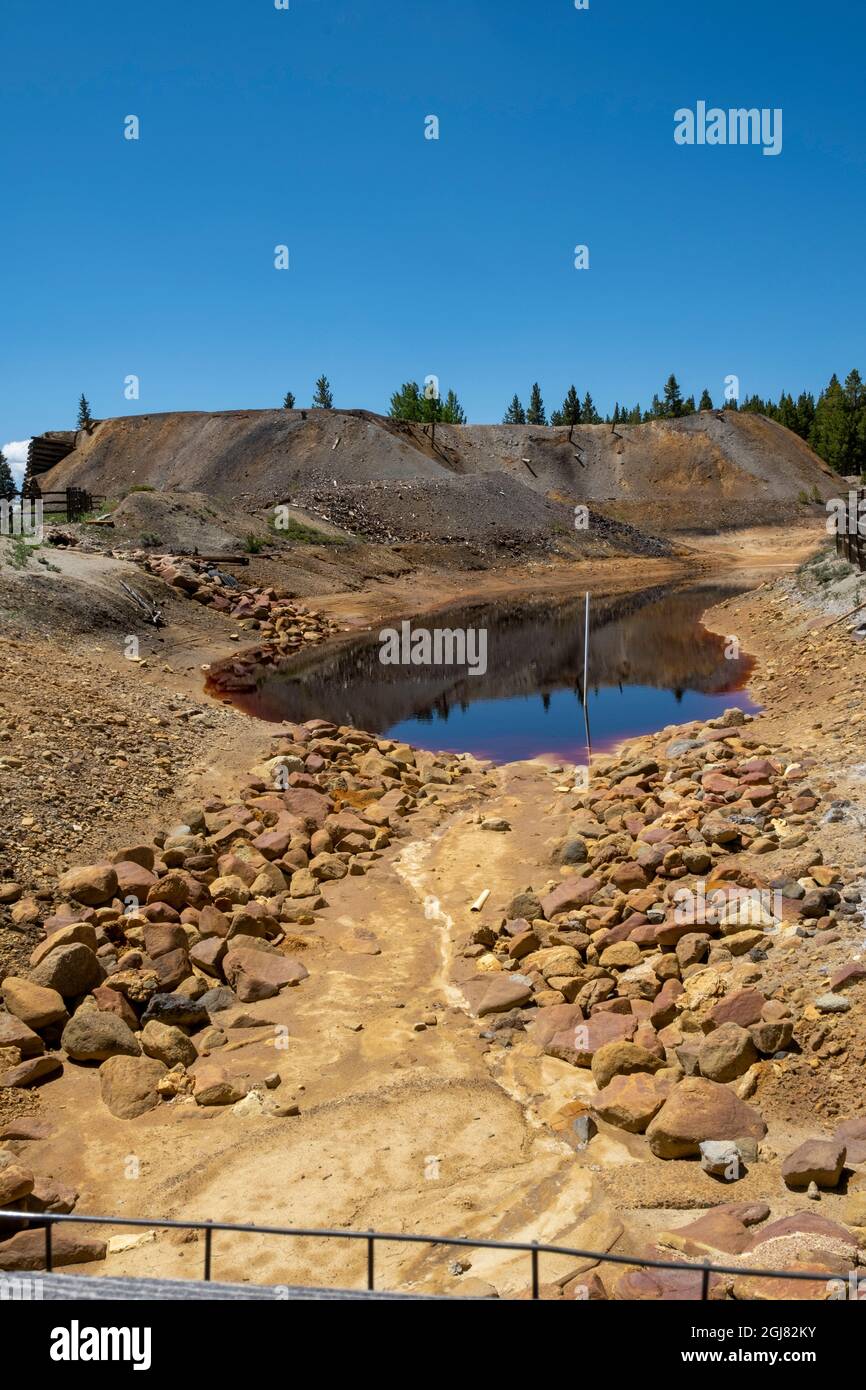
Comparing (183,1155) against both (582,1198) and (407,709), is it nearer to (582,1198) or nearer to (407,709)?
(582,1198)

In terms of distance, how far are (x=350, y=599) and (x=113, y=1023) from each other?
35062 millimetres

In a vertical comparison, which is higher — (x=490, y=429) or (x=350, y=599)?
(x=490, y=429)

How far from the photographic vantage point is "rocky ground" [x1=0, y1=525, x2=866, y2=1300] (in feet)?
19.1

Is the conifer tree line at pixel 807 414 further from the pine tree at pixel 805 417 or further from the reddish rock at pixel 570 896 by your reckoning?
the reddish rock at pixel 570 896

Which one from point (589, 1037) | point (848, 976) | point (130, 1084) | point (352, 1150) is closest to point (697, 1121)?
point (589, 1037)

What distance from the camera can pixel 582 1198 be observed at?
241 inches

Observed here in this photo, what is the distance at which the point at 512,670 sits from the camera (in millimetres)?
30984

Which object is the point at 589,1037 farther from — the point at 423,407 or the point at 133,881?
the point at 423,407

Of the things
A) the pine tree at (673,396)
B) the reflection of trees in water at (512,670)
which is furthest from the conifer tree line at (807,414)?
the reflection of trees in water at (512,670)

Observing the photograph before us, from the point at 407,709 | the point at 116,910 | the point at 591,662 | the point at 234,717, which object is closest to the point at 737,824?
the point at 116,910
